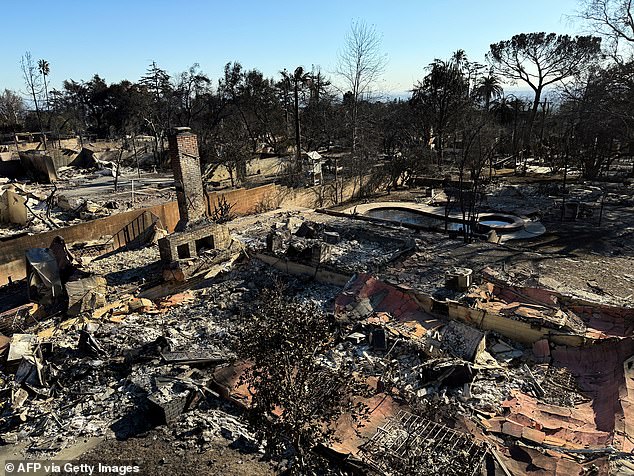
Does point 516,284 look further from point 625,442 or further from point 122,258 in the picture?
point 122,258

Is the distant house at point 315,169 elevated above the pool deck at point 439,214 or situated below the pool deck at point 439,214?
above

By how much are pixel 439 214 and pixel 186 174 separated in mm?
12560

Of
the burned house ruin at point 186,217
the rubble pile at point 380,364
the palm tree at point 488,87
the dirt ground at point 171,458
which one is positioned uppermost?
the palm tree at point 488,87

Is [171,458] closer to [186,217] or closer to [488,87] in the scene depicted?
[186,217]

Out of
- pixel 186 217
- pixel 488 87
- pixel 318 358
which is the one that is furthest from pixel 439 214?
pixel 488 87

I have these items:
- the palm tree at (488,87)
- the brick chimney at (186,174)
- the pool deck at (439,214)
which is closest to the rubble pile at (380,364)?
the brick chimney at (186,174)

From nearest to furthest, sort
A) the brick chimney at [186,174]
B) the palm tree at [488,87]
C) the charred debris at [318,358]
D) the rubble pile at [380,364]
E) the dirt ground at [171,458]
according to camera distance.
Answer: the charred debris at [318,358], the dirt ground at [171,458], the rubble pile at [380,364], the brick chimney at [186,174], the palm tree at [488,87]

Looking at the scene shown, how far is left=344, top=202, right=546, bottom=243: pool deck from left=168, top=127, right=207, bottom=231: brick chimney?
8946 millimetres

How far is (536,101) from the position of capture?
37.6 m

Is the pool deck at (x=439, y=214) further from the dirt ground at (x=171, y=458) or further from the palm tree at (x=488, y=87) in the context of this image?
the palm tree at (x=488, y=87)

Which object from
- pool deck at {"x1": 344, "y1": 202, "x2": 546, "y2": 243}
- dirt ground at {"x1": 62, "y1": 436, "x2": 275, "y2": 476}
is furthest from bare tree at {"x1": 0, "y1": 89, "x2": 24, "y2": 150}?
dirt ground at {"x1": 62, "y1": 436, "x2": 275, "y2": 476}

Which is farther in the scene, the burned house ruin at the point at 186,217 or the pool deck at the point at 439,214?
the pool deck at the point at 439,214

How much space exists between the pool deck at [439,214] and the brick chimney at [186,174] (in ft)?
29.3

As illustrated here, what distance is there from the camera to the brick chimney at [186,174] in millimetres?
12344
